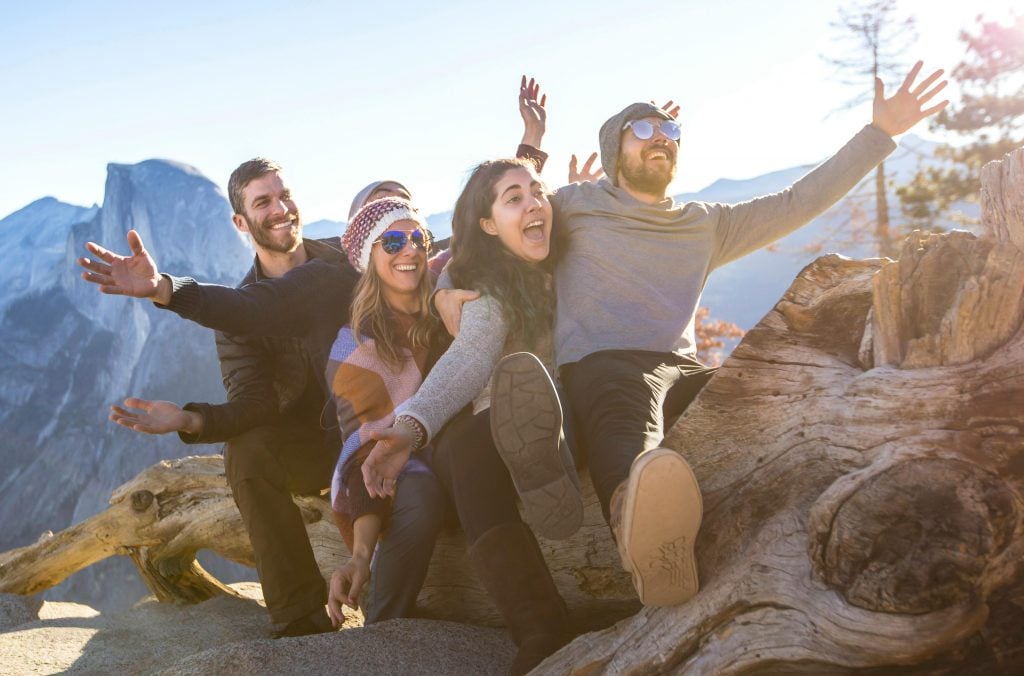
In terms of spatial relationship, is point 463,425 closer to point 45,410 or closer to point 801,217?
point 801,217

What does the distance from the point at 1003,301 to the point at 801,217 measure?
1488 mm

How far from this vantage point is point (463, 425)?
300 cm

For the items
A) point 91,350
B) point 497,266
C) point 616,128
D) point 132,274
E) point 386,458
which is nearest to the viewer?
point 386,458

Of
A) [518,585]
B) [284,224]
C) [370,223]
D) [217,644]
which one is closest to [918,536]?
[518,585]

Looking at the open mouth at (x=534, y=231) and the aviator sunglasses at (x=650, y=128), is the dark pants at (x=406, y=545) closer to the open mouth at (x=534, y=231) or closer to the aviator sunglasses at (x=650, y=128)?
the open mouth at (x=534, y=231)

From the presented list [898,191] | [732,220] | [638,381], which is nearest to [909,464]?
[638,381]

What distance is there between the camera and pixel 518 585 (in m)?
2.79

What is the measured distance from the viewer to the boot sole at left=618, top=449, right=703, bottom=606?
2037mm

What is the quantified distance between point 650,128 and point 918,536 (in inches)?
80.4

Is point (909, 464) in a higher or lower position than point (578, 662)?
higher

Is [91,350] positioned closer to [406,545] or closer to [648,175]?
[406,545]

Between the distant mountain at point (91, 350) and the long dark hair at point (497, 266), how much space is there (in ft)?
56.4

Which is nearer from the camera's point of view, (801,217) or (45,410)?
(801,217)

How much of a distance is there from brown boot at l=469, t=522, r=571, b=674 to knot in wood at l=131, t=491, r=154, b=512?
360 centimetres
